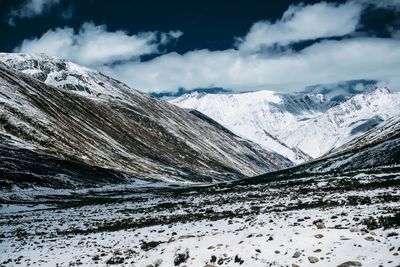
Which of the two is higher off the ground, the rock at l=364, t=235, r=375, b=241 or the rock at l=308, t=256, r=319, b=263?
the rock at l=364, t=235, r=375, b=241

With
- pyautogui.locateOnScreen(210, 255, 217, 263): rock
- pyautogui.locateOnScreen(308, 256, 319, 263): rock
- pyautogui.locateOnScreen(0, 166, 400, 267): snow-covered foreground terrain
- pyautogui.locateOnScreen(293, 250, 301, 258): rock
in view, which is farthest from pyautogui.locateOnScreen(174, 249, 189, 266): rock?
pyautogui.locateOnScreen(308, 256, 319, 263): rock

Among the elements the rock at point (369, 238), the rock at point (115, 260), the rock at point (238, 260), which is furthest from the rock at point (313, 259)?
the rock at point (115, 260)

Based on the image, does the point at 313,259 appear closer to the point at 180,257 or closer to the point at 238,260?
the point at 238,260

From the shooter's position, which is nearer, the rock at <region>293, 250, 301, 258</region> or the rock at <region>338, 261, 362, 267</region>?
the rock at <region>338, 261, 362, 267</region>

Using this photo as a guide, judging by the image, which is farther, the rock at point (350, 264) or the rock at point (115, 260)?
the rock at point (115, 260)

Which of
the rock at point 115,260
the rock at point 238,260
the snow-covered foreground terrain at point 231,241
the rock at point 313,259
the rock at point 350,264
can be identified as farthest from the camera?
the rock at point 115,260

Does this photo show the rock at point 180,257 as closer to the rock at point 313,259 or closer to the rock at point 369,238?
the rock at point 313,259

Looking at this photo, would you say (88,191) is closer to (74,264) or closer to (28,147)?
(28,147)

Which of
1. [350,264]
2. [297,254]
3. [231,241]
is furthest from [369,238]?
[231,241]

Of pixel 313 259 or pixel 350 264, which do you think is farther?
pixel 313 259

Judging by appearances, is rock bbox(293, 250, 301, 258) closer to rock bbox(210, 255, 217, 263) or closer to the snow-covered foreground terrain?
the snow-covered foreground terrain

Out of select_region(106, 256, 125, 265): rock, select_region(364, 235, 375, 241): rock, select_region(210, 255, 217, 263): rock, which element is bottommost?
select_region(106, 256, 125, 265): rock

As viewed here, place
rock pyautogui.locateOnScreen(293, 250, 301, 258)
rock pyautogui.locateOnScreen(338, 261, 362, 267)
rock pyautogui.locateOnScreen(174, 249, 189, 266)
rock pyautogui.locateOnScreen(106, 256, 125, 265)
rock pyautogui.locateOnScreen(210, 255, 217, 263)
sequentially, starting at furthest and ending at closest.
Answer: rock pyautogui.locateOnScreen(106, 256, 125, 265) → rock pyautogui.locateOnScreen(174, 249, 189, 266) → rock pyautogui.locateOnScreen(210, 255, 217, 263) → rock pyautogui.locateOnScreen(293, 250, 301, 258) → rock pyautogui.locateOnScreen(338, 261, 362, 267)

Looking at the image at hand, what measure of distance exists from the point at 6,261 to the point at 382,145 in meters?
102
